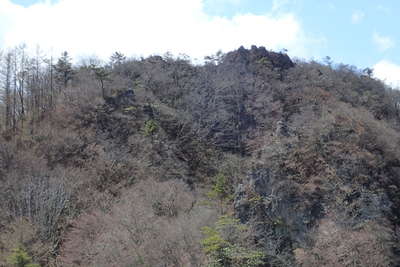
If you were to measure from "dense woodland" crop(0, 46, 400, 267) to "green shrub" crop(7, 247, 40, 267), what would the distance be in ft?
0.26

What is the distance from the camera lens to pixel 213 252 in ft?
72.0

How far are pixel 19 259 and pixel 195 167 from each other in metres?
20.0

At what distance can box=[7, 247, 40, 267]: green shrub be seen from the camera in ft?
66.4

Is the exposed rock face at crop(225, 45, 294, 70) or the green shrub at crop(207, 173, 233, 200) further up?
the exposed rock face at crop(225, 45, 294, 70)

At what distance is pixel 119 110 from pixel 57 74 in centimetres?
1083

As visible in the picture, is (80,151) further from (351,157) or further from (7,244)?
(351,157)

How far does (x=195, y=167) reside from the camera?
37844 mm

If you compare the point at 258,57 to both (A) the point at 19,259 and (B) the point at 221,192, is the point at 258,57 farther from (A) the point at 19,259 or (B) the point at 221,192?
(A) the point at 19,259

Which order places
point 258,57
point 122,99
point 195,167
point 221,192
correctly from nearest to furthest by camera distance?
point 221,192 < point 195,167 < point 122,99 < point 258,57

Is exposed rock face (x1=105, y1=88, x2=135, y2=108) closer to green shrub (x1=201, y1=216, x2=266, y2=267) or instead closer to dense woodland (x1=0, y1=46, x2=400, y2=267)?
dense woodland (x1=0, y1=46, x2=400, y2=267)

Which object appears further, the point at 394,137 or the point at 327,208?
the point at 394,137

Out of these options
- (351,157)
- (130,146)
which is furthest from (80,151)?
(351,157)

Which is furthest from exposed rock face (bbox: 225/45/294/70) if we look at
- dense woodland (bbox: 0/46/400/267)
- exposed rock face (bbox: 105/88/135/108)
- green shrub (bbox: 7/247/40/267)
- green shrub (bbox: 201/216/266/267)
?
green shrub (bbox: 7/247/40/267)

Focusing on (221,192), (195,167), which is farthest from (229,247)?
(195,167)
